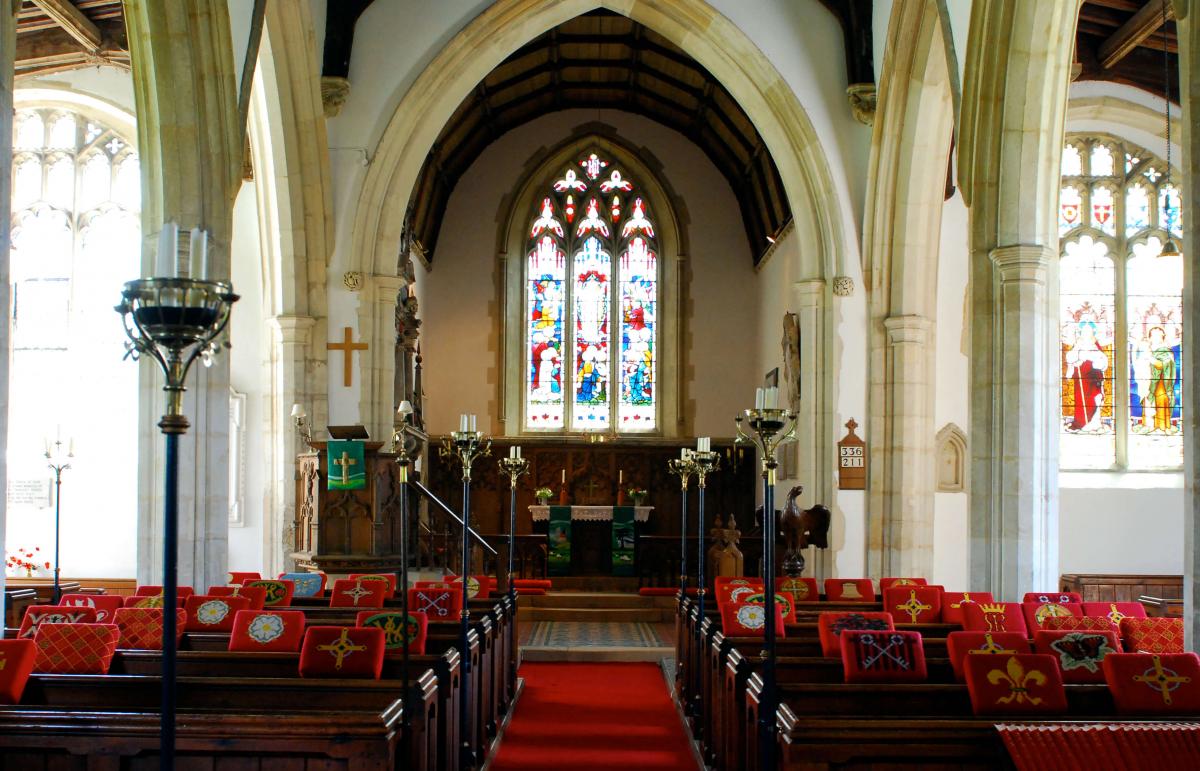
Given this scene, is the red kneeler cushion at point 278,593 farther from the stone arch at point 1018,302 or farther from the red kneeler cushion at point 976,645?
the stone arch at point 1018,302

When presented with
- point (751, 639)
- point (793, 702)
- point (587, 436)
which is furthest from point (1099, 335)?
point (793, 702)

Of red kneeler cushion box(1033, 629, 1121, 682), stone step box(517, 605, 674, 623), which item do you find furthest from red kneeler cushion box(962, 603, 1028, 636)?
stone step box(517, 605, 674, 623)

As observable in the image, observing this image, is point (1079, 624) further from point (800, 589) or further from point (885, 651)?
point (800, 589)

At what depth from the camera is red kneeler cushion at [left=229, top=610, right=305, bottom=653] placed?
546 centimetres

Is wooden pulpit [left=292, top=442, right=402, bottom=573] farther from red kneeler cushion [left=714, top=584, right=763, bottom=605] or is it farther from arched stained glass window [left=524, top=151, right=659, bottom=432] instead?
arched stained glass window [left=524, top=151, right=659, bottom=432]

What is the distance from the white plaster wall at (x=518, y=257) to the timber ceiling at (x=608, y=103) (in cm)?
21

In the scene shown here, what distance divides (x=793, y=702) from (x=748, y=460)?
13.0 meters

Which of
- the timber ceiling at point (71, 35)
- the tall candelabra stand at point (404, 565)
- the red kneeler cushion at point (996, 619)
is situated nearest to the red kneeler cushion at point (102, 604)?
the tall candelabra stand at point (404, 565)

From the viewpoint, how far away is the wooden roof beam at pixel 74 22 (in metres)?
11.4

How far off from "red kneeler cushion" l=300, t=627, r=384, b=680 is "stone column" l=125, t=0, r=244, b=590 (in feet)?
12.1

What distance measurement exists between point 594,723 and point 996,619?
2440mm

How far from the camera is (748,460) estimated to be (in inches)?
688

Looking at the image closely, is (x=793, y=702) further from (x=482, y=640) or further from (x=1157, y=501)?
(x=1157, y=501)

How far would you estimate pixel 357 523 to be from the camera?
10.5m
